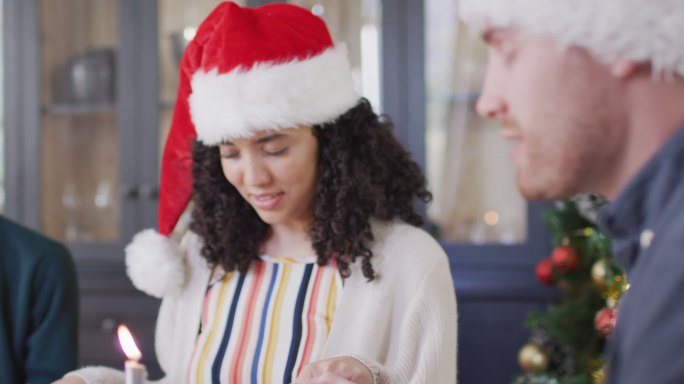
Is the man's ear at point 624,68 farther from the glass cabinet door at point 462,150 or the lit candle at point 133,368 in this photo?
the glass cabinet door at point 462,150

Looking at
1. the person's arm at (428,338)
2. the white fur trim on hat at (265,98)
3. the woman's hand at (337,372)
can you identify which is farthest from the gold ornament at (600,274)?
the woman's hand at (337,372)

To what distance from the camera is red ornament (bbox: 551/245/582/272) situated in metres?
2.07

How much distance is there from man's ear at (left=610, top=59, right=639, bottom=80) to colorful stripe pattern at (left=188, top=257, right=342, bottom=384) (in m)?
0.72

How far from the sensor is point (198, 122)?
1.27 metres

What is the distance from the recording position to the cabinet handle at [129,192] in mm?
2551

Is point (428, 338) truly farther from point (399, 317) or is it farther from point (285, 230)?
point (285, 230)

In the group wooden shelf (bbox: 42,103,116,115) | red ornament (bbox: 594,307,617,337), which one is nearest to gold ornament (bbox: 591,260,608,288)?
red ornament (bbox: 594,307,617,337)

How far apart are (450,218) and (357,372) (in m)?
1.55

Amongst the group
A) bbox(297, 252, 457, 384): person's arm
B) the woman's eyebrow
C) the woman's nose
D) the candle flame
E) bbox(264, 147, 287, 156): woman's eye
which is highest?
the woman's eyebrow

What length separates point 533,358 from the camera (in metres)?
2.13

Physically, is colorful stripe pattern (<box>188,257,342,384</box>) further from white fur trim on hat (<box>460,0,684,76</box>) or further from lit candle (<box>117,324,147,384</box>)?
white fur trim on hat (<box>460,0,684,76</box>)

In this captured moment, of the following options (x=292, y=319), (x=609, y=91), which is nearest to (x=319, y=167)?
(x=292, y=319)

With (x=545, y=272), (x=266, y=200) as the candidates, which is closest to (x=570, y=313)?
(x=545, y=272)

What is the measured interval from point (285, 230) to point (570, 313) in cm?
103
